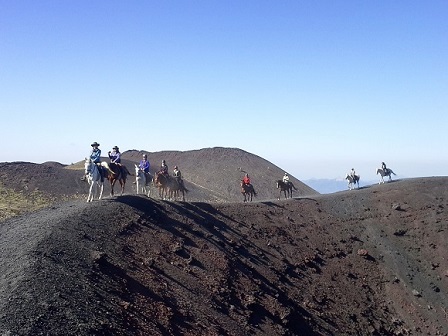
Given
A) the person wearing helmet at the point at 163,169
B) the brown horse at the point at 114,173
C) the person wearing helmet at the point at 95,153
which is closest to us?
the person wearing helmet at the point at 95,153

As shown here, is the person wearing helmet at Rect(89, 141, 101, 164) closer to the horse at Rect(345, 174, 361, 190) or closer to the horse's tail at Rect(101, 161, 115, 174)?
the horse's tail at Rect(101, 161, 115, 174)

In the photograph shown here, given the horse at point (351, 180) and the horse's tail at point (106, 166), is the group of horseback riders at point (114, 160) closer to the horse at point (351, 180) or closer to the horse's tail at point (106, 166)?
the horse's tail at point (106, 166)

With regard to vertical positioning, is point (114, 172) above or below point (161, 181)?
above

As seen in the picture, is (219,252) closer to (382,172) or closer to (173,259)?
(173,259)

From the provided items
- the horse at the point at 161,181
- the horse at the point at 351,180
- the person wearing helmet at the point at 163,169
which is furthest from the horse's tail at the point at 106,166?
the horse at the point at 351,180

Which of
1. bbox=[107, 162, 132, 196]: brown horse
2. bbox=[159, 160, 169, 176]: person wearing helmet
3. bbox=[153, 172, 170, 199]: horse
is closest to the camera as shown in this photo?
bbox=[107, 162, 132, 196]: brown horse

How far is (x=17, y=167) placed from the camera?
57750mm

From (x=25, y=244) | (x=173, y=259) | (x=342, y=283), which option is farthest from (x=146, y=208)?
(x=342, y=283)

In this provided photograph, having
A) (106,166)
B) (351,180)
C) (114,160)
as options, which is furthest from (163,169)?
Result: (351,180)

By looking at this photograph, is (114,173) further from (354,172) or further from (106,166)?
(354,172)

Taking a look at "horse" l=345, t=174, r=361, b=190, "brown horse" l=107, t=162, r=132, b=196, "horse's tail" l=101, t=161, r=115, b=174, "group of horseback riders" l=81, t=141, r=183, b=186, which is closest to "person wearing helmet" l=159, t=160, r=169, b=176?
"group of horseback riders" l=81, t=141, r=183, b=186

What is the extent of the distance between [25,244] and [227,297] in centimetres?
1026

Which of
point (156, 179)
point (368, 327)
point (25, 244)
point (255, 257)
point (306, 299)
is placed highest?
point (156, 179)

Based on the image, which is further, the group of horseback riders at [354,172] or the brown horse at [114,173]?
the group of horseback riders at [354,172]
